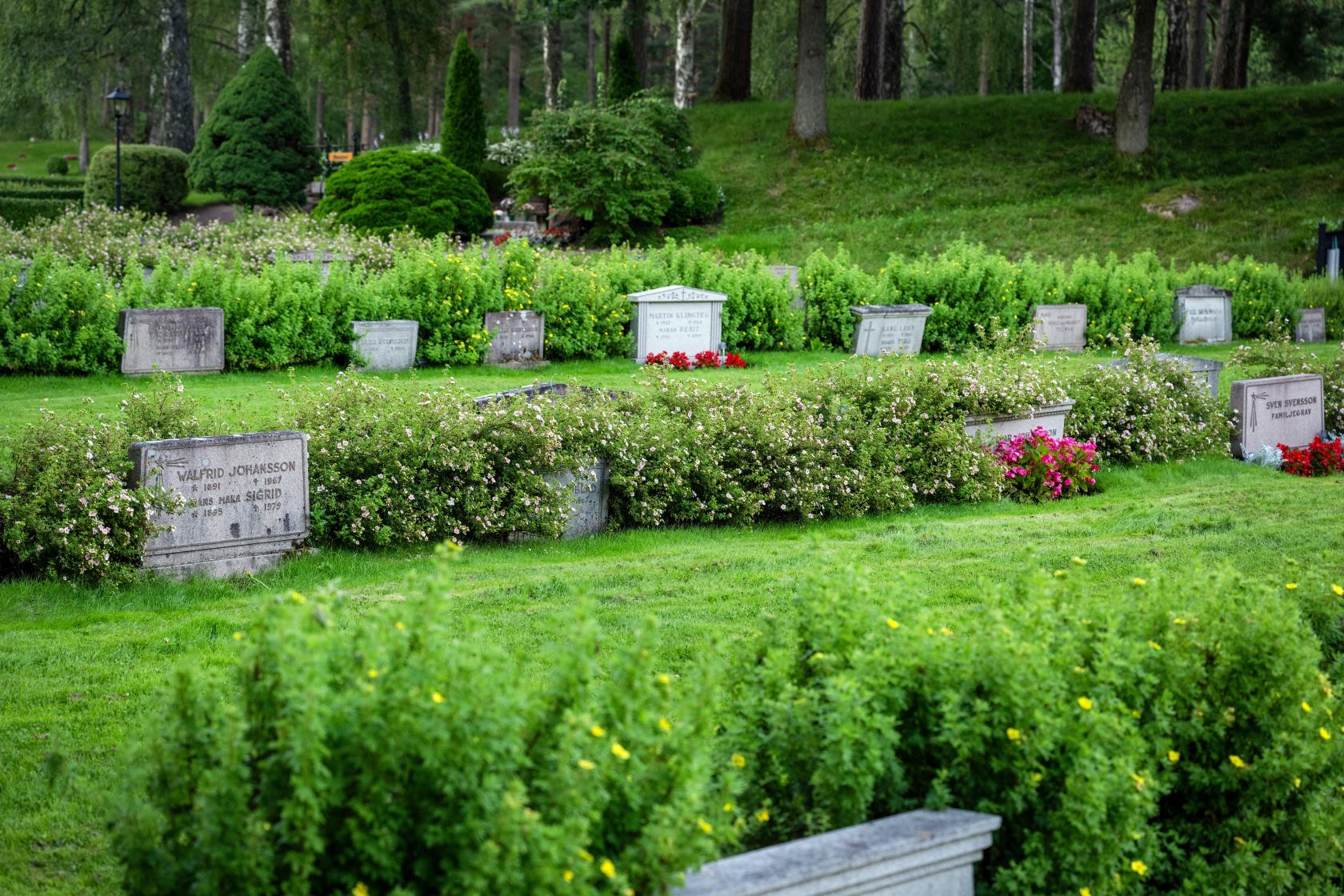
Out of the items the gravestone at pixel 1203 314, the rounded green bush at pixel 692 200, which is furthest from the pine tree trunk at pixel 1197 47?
the gravestone at pixel 1203 314

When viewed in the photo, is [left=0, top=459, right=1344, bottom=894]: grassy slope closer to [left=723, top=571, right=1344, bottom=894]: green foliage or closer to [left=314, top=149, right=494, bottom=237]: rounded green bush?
[left=723, top=571, right=1344, bottom=894]: green foliage

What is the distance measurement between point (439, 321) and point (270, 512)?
748cm

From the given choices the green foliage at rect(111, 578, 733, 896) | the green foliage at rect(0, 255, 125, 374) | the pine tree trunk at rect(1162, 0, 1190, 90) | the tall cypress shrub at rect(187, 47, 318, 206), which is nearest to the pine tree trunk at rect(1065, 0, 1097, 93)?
the pine tree trunk at rect(1162, 0, 1190, 90)

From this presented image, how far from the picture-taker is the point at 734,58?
117 feet

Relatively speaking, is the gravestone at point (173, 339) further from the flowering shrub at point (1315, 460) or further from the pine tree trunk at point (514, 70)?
the pine tree trunk at point (514, 70)

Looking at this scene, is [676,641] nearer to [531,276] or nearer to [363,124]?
[531,276]

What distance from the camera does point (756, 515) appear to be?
34.0ft

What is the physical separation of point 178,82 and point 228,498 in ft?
103

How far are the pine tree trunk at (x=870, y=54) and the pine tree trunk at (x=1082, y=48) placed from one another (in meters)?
5.05

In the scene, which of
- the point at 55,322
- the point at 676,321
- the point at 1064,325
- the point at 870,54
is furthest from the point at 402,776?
the point at 870,54

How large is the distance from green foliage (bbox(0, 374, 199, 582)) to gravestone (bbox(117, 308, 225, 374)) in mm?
5986

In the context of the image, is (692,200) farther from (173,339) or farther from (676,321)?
(173,339)

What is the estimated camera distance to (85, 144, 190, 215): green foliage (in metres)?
31.5

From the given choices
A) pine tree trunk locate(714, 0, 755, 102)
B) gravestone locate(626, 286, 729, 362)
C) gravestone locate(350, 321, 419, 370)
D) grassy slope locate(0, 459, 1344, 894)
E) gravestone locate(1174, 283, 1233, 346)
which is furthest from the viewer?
pine tree trunk locate(714, 0, 755, 102)
